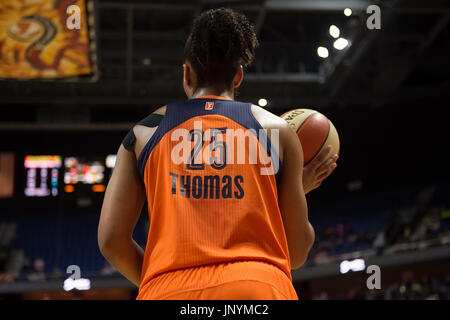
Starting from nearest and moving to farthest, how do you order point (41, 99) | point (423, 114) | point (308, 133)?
point (308, 133) < point (41, 99) < point (423, 114)

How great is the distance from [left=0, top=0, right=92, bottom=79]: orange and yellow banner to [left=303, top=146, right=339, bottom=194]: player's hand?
574 centimetres

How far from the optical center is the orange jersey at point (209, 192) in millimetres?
1306

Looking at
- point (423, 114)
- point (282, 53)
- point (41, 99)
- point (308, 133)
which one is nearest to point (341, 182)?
point (423, 114)

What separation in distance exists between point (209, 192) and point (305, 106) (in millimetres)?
13877

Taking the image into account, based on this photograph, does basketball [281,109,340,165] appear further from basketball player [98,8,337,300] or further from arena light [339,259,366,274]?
arena light [339,259,366,274]

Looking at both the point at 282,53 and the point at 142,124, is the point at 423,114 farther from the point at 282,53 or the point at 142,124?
the point at 142,124

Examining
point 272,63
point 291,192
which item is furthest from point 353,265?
point 291,192

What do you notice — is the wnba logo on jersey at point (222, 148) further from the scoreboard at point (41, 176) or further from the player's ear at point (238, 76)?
the scoreboard at point (41, 176)

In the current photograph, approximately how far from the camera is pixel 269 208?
54.7 inches

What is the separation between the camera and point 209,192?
135cm

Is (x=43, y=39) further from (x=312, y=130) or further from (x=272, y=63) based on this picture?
(x=272, y=63)

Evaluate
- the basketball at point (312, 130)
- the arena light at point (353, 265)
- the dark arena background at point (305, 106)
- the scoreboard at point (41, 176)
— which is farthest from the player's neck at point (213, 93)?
the scoreboard at point (41, 176)

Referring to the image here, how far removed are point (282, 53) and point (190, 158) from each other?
11.8 m

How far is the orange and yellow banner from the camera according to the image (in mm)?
6895
